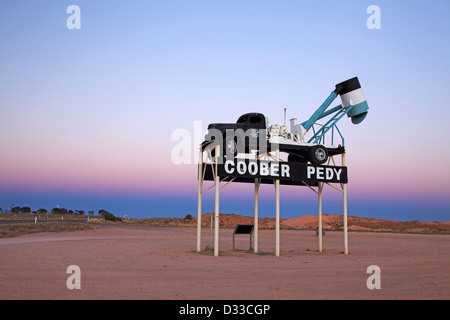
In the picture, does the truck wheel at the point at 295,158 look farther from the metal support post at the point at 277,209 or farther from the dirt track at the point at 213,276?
the dirt track at the point at 213,276

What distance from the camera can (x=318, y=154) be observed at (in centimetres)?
2103

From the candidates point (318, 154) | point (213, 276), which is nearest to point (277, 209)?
point (318, 154)

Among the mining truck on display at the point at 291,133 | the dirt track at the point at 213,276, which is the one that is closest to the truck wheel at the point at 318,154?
the mining truck on display at the point at 291,133

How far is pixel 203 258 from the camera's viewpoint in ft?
58.3

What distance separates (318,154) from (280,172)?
2.63 m

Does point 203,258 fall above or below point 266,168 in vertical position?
below

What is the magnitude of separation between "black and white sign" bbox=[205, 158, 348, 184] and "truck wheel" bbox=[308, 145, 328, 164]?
1.06 feet

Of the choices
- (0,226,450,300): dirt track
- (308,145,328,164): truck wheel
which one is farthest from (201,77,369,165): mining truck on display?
(0,226,450,300): dirt track

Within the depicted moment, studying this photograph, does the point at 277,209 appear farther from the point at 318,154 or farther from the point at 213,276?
the point at 213,276

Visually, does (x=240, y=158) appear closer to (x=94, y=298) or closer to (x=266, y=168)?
(x=266, y=168)
